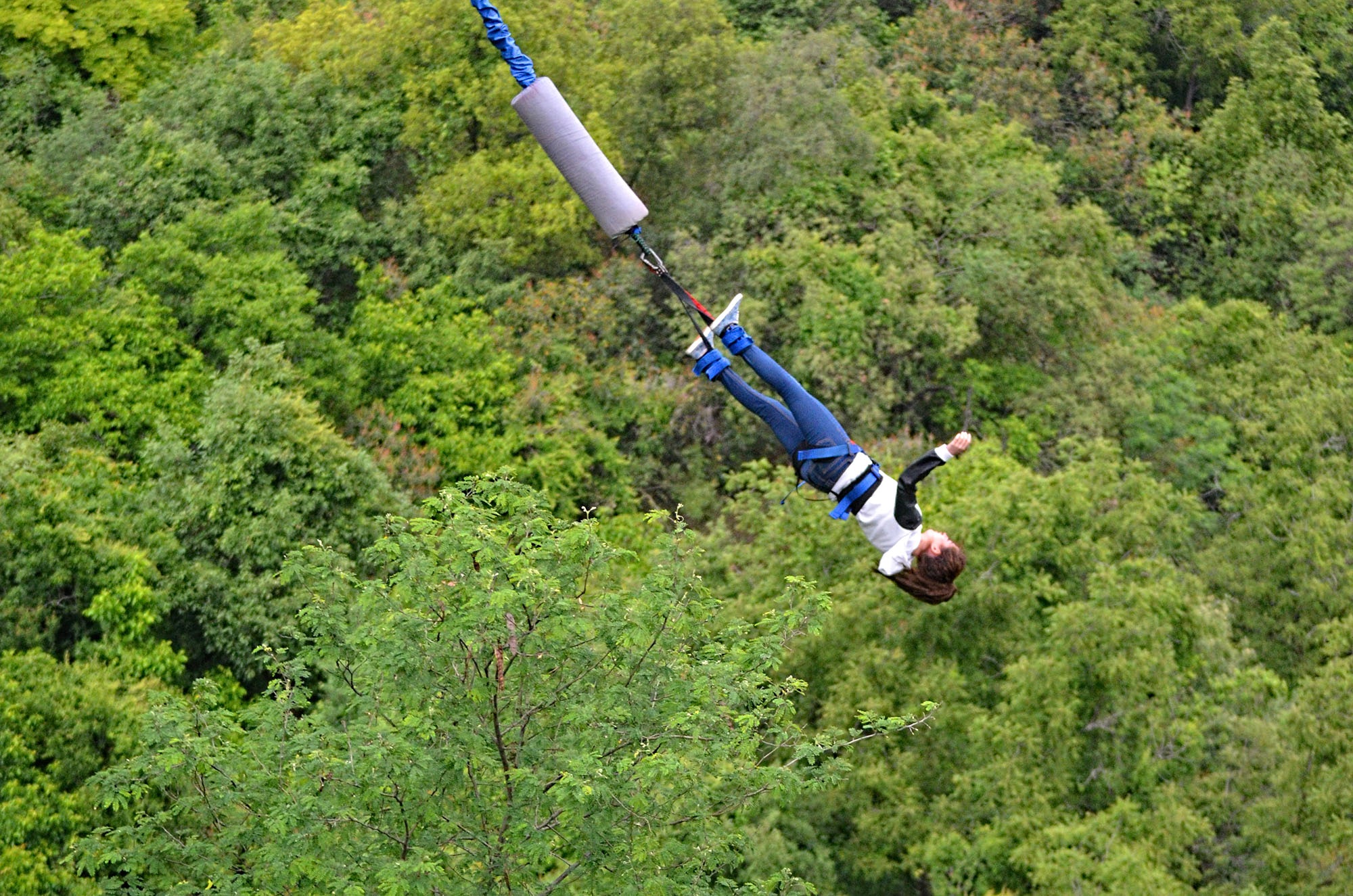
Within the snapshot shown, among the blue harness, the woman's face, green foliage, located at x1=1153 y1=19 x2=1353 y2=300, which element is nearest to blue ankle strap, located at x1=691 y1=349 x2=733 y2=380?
the blue harness

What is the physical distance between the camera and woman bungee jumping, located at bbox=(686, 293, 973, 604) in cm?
798

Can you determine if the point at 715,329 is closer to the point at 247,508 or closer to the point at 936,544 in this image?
the point at 936,544

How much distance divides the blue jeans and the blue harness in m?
0.03

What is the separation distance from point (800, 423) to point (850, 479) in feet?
1.32

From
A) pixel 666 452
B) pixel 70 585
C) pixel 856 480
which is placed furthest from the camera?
pixel 666 452

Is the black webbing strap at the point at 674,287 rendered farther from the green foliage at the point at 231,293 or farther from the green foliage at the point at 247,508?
the green foliage at the point at 231,293

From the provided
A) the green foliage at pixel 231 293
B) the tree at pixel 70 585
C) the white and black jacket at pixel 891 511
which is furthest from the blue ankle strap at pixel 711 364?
the green foliage at pixel 231 293

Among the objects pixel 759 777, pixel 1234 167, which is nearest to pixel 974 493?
pixel 759 777

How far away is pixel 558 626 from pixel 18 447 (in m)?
9.32

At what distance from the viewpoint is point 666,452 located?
22.0m

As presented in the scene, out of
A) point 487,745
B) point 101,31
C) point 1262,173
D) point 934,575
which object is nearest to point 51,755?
point 487,745

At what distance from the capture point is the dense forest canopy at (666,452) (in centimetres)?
1075

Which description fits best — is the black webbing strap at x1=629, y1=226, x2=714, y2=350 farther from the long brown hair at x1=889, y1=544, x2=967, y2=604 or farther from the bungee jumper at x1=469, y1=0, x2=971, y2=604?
the long brown hair at x1=889, y1=544, x2=967, y2=604

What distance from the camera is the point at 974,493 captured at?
682 inches
